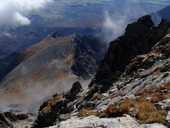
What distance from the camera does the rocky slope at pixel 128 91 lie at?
24025mm

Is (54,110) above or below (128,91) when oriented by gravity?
above

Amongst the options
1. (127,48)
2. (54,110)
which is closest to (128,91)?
(54,110)

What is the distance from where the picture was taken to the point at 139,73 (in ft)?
200

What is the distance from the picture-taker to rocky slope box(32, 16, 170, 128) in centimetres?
2403

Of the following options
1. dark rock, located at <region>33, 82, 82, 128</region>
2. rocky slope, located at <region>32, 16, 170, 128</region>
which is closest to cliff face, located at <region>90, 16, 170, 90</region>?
rocky slope, located at <region>32, 16, 170, 128</region>

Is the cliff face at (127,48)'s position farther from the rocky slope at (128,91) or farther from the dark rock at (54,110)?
the dark rock at (54,110)

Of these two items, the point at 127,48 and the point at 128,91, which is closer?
the point at 128,91

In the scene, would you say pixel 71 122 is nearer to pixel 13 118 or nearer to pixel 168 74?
pixel 168 74

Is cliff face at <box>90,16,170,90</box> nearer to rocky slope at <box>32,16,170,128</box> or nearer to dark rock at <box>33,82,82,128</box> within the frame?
rocky slope at <box>32,16,170,128</box>

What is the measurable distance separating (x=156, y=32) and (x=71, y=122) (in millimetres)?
70092

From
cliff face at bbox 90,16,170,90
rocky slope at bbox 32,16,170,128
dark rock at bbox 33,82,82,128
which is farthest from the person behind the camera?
dark rock at bbox 33,82,82,128

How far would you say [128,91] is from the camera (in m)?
50.7

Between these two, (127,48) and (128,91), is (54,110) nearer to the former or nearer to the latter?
(127,48)

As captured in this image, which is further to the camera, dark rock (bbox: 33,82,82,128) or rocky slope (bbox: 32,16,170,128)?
dark rock (bbox: 33,82,82,128)
